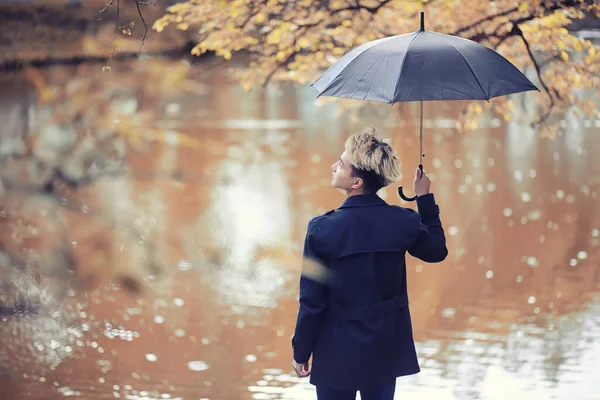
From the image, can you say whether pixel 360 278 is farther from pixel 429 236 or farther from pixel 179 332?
pixel 179 332

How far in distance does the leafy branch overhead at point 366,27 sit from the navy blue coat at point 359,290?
3748mm

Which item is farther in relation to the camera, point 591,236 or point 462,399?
point 591,236

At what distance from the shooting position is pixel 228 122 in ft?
70.5

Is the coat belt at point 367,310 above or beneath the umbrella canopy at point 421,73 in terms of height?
beneath

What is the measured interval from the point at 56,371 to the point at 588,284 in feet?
17.1

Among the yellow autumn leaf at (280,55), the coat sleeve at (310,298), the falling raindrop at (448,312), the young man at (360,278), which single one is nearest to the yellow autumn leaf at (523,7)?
the yellow autumn leaf at (280,55)

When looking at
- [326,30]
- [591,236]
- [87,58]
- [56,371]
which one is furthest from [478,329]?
[87,58]

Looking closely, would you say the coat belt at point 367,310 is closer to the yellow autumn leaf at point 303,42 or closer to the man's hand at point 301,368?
the man's hand at point 301,368

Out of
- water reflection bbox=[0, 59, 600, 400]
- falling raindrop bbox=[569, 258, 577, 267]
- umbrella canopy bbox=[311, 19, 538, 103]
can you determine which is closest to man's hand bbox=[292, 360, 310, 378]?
water reflection bbox=[0, 59, 600, 400]

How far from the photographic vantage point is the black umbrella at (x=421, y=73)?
3.60 meters

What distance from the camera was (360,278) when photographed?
312cm

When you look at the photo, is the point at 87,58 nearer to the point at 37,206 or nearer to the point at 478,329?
the point at 37,206

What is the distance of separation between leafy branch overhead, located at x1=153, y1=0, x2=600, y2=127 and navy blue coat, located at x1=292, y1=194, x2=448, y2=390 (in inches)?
148

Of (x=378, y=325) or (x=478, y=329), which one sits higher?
(x=378, y=325)
